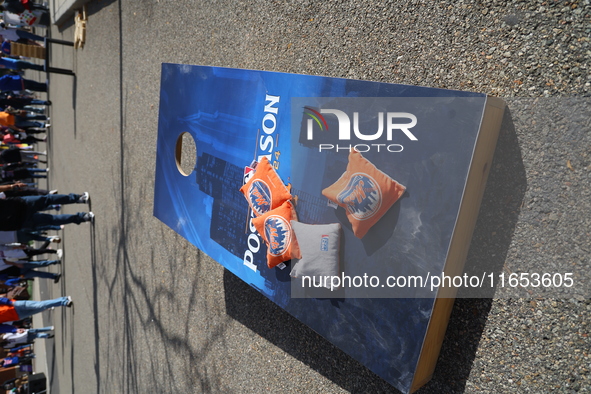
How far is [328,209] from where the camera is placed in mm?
2359

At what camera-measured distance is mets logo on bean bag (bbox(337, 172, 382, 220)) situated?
6.92 ft

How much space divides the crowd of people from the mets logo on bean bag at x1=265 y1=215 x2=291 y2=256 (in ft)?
13.8

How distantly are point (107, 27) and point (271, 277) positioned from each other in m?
5.64

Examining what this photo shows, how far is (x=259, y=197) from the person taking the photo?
8.87ft

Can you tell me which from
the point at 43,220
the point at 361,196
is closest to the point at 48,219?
the point at 43,220

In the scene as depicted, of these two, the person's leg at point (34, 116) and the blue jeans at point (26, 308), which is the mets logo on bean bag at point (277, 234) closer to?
the blue jeans at point (26, 308)

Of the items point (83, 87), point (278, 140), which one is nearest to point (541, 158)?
point (278, 140)

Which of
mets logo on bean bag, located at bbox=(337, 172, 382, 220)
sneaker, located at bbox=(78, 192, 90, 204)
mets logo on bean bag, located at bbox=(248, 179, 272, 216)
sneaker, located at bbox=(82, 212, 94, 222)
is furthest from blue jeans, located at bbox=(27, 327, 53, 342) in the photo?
mets logo on bean bag, located at bbox=(337, 172, 382, 220)

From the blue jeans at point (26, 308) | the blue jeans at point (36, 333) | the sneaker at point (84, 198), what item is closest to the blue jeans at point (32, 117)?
the sneaker at point (84, 198)

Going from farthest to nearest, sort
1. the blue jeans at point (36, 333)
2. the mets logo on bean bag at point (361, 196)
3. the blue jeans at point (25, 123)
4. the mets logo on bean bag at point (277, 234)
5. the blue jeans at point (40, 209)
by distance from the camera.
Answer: the blue jeans at point (25, 123)
the blue jeans at point (36, 333)
the blue jeans at point (40, 209)
the mets logo on bean bag at point (277, 234)
the mets logo on bean bag at point (361, 196)

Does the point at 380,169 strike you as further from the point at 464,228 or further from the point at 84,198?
the point at 84,198

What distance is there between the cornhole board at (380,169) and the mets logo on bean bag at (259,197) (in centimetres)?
15

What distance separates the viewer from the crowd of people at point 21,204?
5.42 m

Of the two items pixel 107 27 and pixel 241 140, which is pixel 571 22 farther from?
pixel 107 27
